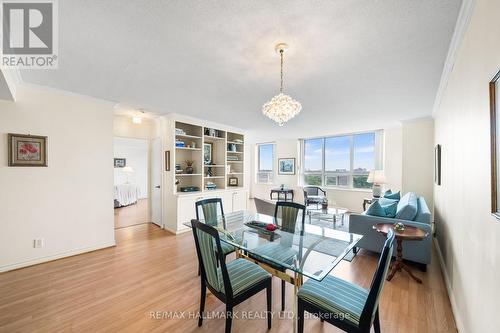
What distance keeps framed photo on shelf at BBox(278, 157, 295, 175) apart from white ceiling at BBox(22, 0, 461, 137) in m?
4.21

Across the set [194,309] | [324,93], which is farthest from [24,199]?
[324,93]

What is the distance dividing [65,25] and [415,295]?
168 inches

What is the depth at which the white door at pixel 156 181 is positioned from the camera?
4633 millimetres

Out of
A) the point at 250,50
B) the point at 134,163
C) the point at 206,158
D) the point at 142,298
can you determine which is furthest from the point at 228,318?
the point at 134,163

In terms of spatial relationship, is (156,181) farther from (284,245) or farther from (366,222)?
Answer: (366,222)

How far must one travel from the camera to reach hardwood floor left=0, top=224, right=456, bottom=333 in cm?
176

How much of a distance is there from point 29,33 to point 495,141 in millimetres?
3526

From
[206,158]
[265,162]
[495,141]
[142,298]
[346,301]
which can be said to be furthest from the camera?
[265,162]

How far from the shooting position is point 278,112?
2189mm

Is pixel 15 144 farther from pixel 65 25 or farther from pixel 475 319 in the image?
pixel 475 319

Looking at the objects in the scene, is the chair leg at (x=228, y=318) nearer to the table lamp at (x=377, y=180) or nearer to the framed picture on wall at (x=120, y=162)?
the table lamp at (x=377, y=180)

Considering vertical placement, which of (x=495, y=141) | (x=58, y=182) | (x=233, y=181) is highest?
(x=495, y=141)

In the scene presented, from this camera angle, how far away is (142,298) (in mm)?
2102

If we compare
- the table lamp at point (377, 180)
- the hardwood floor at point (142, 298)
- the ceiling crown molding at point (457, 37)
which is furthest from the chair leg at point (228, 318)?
the table lamp at point (377, 180)
